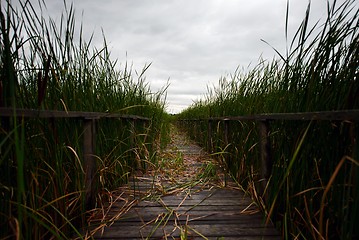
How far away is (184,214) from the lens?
6.02 feet

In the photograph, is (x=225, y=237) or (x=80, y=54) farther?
(x=80, y=54)

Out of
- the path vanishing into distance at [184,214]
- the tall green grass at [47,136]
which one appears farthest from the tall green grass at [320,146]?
the tall green grass at [47,136]

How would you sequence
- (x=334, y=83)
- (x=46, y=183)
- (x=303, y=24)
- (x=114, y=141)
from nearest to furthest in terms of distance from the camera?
(x=334, y=83)
(x=46, y=183)
(x=303, y=24)
(x=114, y=141)

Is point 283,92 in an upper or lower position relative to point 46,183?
upper

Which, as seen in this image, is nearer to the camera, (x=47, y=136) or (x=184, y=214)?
(x=47, y=136)

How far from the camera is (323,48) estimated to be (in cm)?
118

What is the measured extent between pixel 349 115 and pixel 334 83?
29 cm

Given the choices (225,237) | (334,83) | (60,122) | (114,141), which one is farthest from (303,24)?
(114,141)

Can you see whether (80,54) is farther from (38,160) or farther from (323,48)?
(323,48)

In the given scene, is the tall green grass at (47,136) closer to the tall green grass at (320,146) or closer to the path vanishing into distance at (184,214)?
the path vanishing into distance at (184,214)

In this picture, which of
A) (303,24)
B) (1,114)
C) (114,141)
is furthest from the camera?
(114,141)

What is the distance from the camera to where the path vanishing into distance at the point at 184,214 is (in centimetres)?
154

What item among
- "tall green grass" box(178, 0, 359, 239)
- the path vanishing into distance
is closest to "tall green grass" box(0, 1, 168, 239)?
the path vanishing into distance

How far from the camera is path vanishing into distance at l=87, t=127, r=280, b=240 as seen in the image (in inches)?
60.5
